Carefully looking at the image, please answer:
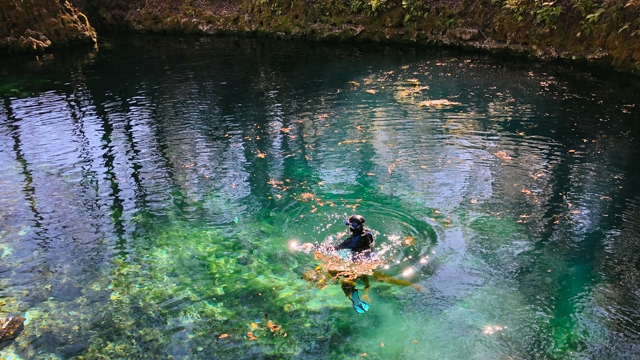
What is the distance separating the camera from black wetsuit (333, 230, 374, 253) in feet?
23.8

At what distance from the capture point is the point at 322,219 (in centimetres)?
880

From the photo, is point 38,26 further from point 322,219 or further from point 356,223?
point 356,223

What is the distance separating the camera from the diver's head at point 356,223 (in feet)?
23.0

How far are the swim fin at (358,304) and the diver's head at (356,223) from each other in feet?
3.62

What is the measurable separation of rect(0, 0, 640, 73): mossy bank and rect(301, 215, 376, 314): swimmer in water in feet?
59.2

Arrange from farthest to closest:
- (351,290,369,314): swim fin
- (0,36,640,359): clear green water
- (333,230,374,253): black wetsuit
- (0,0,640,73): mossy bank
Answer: (0,0,640,73): mossy bank → (333,230,374,253): black wetsuit → (351,290,369,314): swim fin → (0,36,640,359): clear green water

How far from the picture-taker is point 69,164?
12.1 meters

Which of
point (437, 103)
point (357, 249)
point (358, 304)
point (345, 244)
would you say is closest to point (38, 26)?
point (437, 103)

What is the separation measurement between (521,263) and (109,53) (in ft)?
98.9

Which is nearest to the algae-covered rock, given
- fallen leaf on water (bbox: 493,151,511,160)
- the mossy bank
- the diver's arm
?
the mossy bank

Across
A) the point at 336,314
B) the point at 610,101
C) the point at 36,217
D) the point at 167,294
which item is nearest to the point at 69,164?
the point at 36,217

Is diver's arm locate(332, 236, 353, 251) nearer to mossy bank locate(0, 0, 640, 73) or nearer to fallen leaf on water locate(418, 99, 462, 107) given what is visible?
fallen leaf on water locate(418, 99, 462, 107)

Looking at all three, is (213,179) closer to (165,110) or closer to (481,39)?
(165,110)

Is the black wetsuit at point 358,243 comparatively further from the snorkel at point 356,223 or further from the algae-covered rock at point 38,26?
the algae-covered rock at point 38,26
